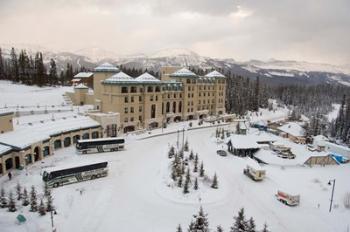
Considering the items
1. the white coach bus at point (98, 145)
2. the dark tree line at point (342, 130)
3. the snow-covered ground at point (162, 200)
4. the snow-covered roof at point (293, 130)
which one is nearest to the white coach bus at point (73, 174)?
the snow-covered ground at point (162, 200)

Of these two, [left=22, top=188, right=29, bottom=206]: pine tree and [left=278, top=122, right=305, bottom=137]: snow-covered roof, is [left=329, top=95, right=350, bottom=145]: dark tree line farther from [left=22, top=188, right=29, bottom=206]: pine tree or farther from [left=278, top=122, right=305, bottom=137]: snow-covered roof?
[left=22, top=188, right=29, bottom=206]: pine tree

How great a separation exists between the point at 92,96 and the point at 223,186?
44.6 m

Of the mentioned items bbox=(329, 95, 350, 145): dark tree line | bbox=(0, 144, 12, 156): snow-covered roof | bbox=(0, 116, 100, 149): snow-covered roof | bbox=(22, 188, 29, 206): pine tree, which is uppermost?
bbox=(0, 116, 100, 149): snow-covered roof

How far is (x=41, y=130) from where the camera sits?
37688 millimetres

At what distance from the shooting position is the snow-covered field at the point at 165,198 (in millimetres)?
21422

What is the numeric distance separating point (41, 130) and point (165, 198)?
74.5 feet

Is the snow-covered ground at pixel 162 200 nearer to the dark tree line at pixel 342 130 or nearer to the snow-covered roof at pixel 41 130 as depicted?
the snow-covered roof at pixel 41 130

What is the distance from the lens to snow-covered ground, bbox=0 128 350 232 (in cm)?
2138

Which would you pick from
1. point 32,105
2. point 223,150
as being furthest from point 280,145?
point 32,105

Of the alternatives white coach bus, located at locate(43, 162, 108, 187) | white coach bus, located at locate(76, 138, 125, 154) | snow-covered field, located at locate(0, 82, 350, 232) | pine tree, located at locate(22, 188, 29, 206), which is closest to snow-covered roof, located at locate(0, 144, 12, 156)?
snow-covered field, located at locate(0, 82, 350, 232)

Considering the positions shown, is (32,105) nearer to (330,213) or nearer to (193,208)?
(193,208)

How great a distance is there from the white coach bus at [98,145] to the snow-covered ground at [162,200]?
4.35 feet

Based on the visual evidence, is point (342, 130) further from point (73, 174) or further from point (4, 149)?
point (4, 149)

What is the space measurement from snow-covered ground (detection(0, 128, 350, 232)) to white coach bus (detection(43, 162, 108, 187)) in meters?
0.70
